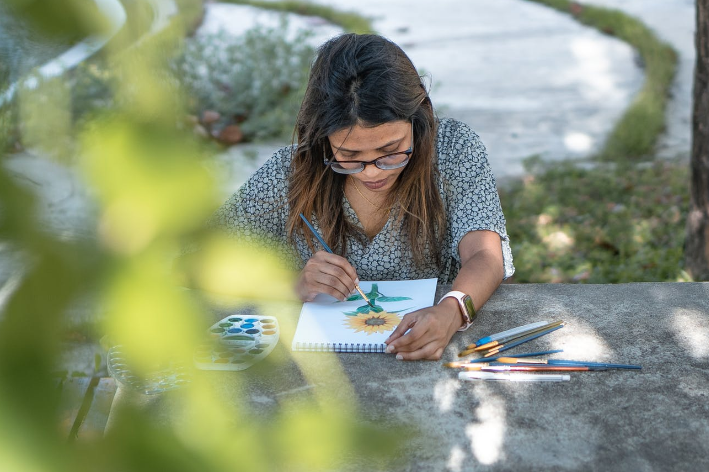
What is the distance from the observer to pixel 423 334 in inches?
64.7

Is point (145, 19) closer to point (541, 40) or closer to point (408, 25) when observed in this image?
point (541, 40)

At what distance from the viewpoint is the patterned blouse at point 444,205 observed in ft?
7.16

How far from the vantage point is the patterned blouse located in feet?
7.16

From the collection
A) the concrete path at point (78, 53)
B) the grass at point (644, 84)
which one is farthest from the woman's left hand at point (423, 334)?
the grass at point (644, 84)

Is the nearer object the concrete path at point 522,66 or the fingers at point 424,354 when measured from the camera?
the fingers at point 424,354

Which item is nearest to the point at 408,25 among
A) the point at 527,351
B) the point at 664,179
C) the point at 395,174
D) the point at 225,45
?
the point at 225,45

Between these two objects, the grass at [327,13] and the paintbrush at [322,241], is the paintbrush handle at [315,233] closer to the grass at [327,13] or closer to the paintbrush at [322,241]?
the paintbrush at [322,241]

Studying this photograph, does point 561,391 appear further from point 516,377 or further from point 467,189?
point 467,189

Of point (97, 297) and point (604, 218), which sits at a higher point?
point (97, 297)

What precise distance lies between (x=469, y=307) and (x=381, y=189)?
0.54 meters

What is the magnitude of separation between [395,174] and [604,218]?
8.32ft

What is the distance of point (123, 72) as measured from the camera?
36cm

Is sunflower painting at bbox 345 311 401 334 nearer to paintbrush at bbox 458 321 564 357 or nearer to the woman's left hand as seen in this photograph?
the woman's left hand

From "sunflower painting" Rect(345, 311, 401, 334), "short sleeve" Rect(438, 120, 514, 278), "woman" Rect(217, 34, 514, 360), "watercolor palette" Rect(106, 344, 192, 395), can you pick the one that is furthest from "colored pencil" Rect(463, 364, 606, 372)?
"watercolor palette" Rect(106, 344, 192, 395)
